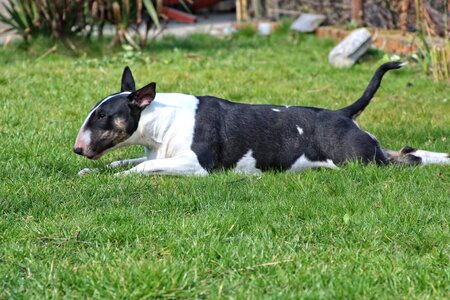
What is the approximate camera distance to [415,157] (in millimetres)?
6359

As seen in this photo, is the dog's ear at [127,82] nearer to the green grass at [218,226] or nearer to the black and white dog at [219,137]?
the black and white dog at [219,137]

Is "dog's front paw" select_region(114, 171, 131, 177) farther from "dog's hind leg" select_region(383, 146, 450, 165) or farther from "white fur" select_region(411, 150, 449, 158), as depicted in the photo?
"white fur" select_region(411, 150, 449, 158)

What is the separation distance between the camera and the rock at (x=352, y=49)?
11.1m

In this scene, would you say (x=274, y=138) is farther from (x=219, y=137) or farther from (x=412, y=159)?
(x=412, y=159)

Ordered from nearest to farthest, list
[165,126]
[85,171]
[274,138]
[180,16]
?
[85,171]
[165,126]
[274,138]
[180,16]

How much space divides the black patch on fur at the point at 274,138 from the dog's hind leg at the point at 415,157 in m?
0.17

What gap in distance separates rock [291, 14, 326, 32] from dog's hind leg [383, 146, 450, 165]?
25.3 ft

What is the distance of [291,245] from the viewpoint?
176 inches

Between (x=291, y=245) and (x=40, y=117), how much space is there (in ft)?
13.1

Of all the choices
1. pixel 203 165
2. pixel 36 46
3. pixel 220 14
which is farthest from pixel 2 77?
pixel 220 14

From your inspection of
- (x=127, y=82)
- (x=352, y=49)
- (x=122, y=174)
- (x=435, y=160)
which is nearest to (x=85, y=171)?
(x=122, y=174)

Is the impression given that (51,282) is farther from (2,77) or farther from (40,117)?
(2,77)

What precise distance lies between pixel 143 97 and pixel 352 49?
552 cm

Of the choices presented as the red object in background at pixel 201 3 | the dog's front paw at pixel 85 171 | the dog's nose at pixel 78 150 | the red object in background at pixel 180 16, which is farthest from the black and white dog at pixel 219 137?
the red object in background at pixel 201 3
